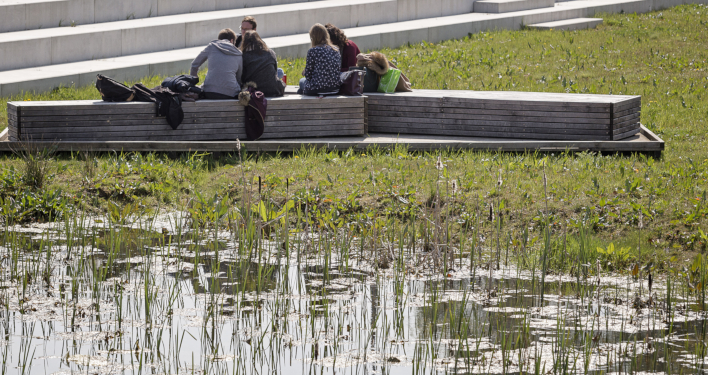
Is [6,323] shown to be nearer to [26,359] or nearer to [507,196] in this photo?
[26,359]

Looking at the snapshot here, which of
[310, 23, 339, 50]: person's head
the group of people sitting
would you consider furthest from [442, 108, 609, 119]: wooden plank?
[310, 23, 339, 50]: person's head

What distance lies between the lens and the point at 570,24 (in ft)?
64.5

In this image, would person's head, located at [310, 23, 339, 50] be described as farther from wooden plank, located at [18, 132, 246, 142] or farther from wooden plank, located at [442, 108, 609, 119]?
wooden plank, located at [442, 108, 609, 119]

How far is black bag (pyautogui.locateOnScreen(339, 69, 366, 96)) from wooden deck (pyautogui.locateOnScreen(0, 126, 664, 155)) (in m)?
0.61

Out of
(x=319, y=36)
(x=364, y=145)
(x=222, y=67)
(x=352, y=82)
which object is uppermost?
(x=319, y=36)

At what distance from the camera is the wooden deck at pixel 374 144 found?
27.0 ft

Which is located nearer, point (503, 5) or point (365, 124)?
point (365, 124)

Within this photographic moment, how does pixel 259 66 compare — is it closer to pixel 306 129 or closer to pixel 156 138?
pixel 306 129

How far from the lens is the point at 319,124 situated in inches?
353

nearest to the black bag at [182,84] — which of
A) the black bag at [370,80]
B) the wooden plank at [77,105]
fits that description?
the wooden plank at [77,105]

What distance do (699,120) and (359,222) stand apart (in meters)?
5.53

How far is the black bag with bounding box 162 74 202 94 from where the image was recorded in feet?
28.1

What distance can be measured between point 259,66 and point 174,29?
21.0 feet

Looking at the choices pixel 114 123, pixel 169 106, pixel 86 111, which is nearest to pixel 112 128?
pixel 114 123
